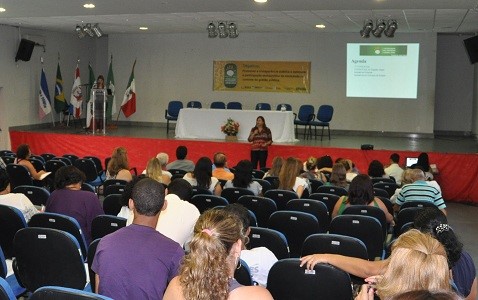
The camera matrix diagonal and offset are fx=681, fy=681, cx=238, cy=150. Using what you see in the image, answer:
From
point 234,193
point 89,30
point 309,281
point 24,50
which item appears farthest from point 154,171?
point 24,50

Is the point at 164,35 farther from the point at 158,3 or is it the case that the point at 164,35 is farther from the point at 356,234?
the point at 356,234

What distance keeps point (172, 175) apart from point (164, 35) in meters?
13.4

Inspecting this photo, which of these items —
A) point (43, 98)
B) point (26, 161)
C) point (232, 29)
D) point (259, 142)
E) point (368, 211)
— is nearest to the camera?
point (368, 211)

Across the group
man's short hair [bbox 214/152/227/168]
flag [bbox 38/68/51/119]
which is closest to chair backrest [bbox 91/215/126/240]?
man's short hair [bbox 214/152/227/168]

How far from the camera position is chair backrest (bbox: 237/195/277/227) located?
6.94 metres

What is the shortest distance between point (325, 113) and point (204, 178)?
11420 millimetres

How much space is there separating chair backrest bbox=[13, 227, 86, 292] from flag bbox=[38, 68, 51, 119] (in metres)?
15.6

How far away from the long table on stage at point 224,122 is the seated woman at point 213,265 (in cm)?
1459

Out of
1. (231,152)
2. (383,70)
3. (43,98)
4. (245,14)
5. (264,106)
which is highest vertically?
(245,14)

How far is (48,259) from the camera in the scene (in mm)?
4453

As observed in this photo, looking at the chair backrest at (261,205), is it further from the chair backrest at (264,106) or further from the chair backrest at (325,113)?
the chair backrest at (264,106)

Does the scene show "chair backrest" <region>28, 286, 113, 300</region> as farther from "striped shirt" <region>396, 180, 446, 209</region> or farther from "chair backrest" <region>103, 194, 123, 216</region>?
"striped shirt" <region>396, 180, 446, 209</region>

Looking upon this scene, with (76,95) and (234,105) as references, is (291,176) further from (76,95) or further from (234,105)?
(76,95)

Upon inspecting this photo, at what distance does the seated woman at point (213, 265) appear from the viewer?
8.41ft
